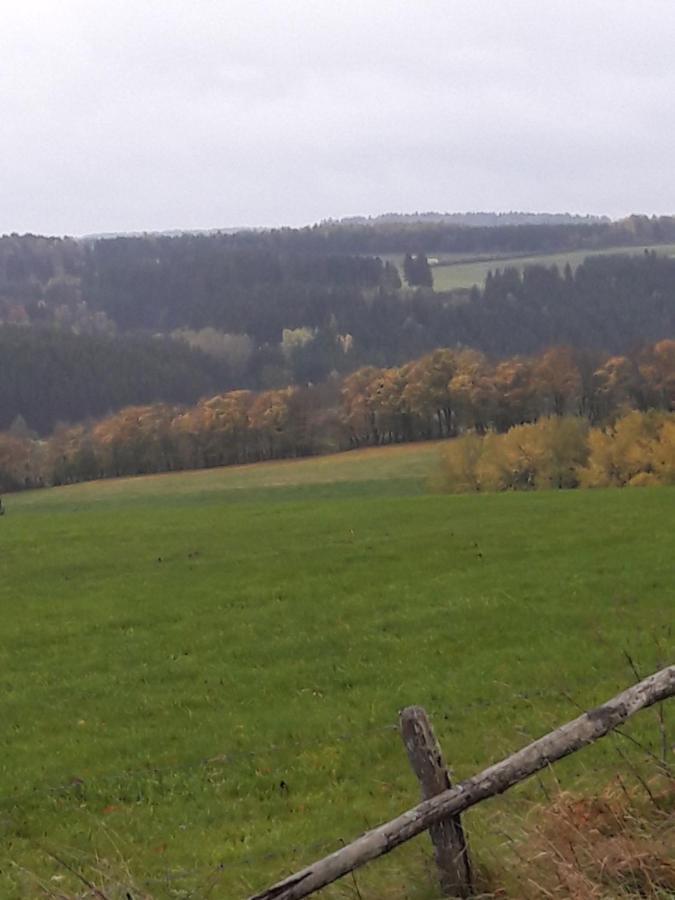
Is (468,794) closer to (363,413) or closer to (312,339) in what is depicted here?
(363,413)

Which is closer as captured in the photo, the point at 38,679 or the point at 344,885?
the point at 344,885

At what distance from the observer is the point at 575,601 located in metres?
18.7

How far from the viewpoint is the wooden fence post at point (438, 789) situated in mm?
5613

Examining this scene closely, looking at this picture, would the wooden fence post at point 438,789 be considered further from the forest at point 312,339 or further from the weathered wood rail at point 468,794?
the forest at point 312,339

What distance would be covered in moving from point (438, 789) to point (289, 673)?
1021 centimetres

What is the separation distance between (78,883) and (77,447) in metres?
91.7

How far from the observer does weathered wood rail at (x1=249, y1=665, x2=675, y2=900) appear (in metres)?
5.18

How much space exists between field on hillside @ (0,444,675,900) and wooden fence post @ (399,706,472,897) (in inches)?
14.0

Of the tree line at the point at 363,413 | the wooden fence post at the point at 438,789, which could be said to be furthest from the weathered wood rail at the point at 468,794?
the tree line at the point at 363,413

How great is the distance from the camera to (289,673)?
15.6 meters

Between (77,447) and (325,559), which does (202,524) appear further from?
(77,447)

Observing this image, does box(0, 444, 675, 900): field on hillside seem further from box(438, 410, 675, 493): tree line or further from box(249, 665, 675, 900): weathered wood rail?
box(438, 410, 675, 493): tree line

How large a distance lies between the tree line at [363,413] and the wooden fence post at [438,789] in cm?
8060

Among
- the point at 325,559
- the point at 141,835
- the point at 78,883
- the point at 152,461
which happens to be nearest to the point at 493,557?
the point at 325,559
